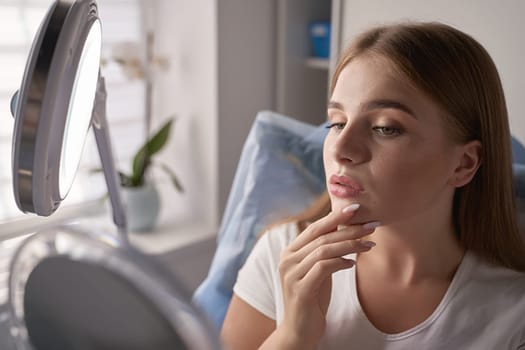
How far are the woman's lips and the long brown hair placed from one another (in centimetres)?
16

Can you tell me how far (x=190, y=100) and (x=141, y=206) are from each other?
0.37m

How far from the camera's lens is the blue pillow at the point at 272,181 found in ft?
4.11

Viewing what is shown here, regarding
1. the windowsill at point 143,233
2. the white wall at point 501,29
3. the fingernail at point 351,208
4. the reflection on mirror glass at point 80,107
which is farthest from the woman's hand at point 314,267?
the windowsill at point 143,233

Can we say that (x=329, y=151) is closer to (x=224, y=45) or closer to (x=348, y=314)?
(x=348, y=314)

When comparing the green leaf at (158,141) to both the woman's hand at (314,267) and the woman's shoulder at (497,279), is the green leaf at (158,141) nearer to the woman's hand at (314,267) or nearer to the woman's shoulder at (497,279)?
the woman's hand at (314,267)

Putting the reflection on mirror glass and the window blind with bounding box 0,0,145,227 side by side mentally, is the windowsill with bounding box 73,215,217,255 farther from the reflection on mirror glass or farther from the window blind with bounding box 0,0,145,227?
the reflection on mirror glass

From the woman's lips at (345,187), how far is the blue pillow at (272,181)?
1.46ft

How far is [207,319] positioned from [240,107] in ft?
4.71

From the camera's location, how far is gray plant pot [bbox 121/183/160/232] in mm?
1703

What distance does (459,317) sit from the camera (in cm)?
90

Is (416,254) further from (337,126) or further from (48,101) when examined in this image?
(48,101)

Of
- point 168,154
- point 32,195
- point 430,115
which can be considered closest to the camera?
point 32,195

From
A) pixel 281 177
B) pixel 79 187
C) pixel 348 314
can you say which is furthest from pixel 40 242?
pixel 79 187

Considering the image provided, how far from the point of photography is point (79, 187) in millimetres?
1795
